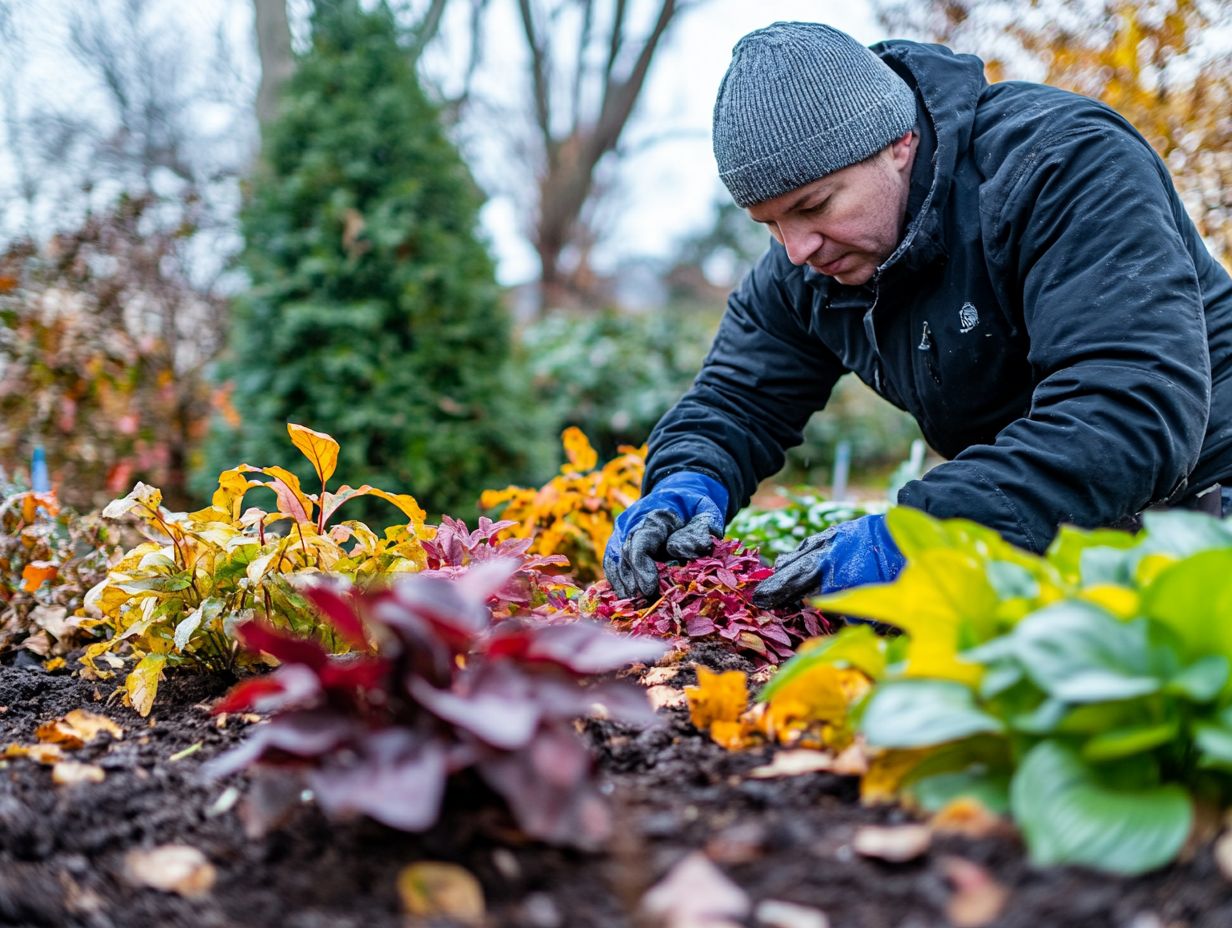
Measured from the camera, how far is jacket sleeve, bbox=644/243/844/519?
2705 millimetres

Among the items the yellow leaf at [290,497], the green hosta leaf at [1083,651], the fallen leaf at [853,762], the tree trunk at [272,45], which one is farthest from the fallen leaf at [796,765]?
the tree trunk at [272,45]

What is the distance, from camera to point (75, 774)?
131 cm

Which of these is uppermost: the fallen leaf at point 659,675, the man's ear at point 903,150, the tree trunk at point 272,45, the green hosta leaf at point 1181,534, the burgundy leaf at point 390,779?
the tree trunk at point 272,45

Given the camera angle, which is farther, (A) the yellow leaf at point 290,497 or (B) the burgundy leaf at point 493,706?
(A) the yellow leaf at point 290,497

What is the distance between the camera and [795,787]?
1143 millimetres

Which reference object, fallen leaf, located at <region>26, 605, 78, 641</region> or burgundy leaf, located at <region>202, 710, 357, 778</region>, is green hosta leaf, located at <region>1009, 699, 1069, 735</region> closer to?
burgundy leaf, located at <region>202, 710, 357, 778</region>

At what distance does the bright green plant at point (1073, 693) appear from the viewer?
86 centimetres

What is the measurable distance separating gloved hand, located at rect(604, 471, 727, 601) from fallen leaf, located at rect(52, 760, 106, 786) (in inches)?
44.4

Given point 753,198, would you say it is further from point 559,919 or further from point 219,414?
point 219,414

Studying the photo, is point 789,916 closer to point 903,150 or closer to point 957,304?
point 957,304

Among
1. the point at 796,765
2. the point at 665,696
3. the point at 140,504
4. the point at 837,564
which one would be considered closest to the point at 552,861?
the point at 796,765

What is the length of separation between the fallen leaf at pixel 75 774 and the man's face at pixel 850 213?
70.2 inches

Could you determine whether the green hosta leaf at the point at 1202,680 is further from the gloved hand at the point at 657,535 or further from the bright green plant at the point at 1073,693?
the gloved hand at the point at 657,535

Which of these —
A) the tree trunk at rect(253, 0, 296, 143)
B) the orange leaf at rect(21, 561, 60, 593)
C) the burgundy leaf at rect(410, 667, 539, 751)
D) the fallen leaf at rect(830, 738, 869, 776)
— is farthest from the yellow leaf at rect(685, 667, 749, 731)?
the tree trunk at rect(253, 0, 296, 143)
